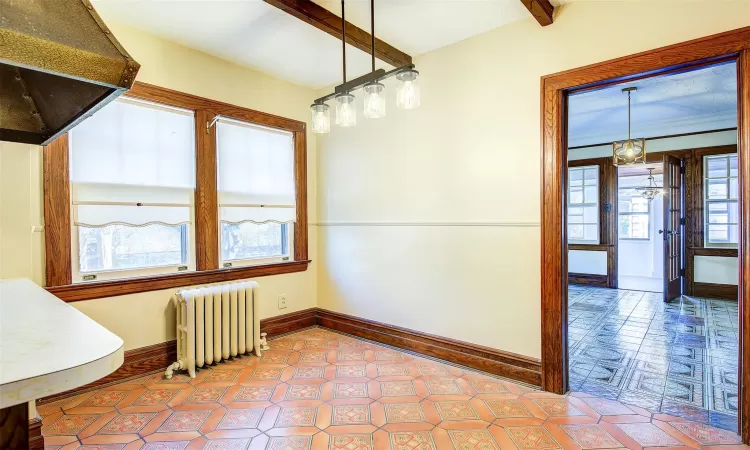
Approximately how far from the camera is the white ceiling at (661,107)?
3940 millimetres

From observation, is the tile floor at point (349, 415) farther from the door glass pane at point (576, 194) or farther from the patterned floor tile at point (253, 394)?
the door glass pane at point (576, 194)

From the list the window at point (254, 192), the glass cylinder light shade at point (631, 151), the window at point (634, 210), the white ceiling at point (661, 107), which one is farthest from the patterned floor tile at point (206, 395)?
the window at point (634, 210)

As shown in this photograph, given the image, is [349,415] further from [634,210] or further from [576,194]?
[634,210]

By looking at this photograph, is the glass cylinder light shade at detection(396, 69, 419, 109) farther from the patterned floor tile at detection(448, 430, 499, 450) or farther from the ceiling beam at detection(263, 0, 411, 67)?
the patterned floor tile at detection(448, 430, 499, 450)

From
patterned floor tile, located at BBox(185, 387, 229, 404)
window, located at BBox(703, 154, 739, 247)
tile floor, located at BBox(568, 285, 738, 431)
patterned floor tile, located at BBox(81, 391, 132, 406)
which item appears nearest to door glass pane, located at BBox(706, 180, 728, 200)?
window, located at BBox(703, 154, 739, 247)


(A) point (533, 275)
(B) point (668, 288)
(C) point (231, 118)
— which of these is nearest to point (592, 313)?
(B) point (668, 288)

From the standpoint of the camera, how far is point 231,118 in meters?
3.24

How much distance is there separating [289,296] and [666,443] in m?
3.04

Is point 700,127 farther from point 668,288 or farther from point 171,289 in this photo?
point 171,289

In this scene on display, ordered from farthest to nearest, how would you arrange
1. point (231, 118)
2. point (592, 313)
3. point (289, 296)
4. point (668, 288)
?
point (668, 288) → point (592, 313) → point (289, 296) → point (231, 118)

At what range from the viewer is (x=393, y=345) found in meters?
3.32

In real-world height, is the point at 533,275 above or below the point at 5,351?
below

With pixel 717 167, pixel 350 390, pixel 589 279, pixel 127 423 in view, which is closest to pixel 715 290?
pixel 589 279

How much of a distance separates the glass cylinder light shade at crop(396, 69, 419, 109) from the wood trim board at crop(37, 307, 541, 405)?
1.90 metres
